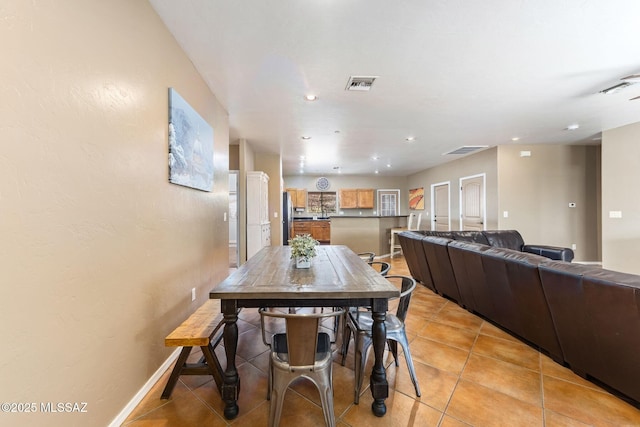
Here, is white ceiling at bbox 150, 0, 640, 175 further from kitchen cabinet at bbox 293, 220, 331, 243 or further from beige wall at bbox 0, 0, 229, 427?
kitchen cabinet at bbox 293, 220, 331, 243

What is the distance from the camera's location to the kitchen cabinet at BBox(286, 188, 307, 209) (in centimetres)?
912

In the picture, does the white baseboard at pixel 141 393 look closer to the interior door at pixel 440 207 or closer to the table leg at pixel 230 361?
the table leg at pixel 230 361

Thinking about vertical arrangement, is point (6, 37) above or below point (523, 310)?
above

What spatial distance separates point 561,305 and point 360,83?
2592mm

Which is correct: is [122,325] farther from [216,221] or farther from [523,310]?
[523,310]

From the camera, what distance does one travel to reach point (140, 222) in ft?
5.32

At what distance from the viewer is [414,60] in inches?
89.7

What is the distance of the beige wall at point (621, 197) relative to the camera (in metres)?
4.11

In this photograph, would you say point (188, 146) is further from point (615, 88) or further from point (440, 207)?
point (440, 207)

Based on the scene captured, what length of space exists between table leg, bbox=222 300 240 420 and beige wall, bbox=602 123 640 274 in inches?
245

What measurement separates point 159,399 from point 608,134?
7.19 metres

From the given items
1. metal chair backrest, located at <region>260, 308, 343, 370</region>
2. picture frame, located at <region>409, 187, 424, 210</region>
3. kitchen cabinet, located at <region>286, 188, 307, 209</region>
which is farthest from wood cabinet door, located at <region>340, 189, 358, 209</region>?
metal chair backrest, located at <region>260, 308, 343, 370</region>

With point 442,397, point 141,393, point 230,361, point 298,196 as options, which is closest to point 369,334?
point 442,397

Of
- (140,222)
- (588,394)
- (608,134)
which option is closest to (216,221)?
(140,222)
